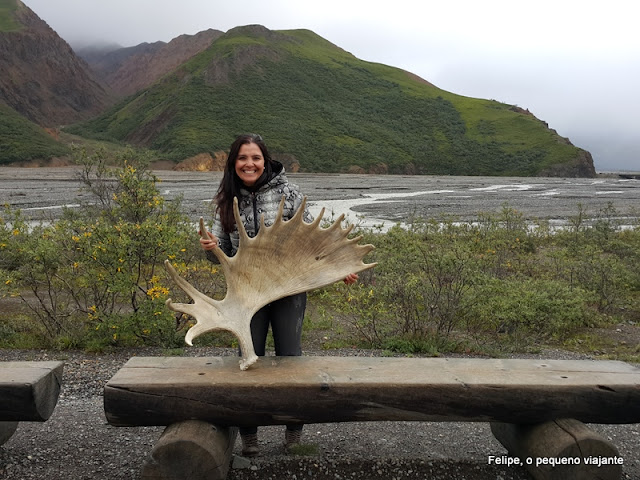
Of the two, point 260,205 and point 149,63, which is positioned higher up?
point 149,63

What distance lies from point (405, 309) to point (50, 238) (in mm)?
4482

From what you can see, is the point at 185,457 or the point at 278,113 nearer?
the point at 185,457

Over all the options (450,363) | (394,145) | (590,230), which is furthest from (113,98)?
(450,363)

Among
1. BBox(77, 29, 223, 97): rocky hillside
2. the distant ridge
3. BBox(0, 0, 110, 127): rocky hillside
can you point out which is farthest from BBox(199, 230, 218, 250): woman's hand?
BBox(77, 29, 223, 97): rocky hillside

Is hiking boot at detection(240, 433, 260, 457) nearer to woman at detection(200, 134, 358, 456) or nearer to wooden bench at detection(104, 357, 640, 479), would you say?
woman at detection(200, 134, 358, 456)

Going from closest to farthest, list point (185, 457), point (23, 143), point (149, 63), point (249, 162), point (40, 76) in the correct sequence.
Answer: point (185, 457) → point (249, 162) → point (23, 143) → point (40, 76) → point (149, 63)

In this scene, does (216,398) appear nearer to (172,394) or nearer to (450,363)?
(172,394)

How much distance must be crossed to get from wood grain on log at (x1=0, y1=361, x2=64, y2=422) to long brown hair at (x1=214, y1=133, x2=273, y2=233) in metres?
1.48

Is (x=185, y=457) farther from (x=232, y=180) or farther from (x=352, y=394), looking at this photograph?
(x=232, y=180)

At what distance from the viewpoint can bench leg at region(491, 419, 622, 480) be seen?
313cm

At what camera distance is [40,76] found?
90.2 meters

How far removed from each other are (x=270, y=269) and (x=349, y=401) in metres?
0.96

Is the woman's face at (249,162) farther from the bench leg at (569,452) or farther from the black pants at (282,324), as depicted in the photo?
the bench leg at (569,452)

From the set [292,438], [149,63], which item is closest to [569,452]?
[292,438]
